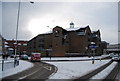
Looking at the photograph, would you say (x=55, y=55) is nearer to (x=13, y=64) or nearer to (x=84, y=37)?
(x=84, y=37)

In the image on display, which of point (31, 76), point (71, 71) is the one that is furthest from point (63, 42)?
point (31, 76)

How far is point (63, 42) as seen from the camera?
234ft

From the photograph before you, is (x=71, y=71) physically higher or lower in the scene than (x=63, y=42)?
lower

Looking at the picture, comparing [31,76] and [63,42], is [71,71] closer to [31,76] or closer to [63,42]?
[31,76]

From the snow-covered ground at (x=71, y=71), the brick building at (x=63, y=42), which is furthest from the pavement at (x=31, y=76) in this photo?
the brick building at (x=63, y=42)

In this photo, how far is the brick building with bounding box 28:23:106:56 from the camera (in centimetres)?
6906

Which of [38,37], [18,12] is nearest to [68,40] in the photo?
[38,37]

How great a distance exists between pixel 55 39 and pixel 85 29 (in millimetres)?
15592

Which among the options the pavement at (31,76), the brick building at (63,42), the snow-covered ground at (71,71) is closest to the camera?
the pavement at (31,76)

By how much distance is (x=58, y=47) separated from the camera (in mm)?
68812

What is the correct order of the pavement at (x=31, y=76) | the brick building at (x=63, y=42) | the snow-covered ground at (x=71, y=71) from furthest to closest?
the brick building at (x=63, y=42), the snow-covered ground at (x=71, y=71), the pavement at (x=31, y=76)

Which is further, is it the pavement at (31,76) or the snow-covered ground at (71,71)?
the snow-covered ground at (71,71)

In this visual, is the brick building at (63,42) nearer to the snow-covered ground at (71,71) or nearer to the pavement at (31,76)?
the snow-covered ground at (71,71)

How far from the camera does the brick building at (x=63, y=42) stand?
69062 millimetres
